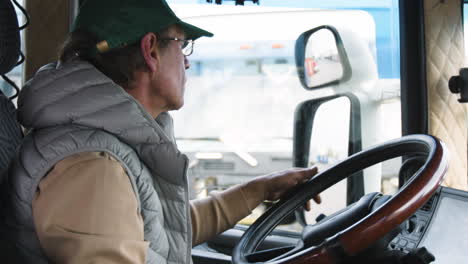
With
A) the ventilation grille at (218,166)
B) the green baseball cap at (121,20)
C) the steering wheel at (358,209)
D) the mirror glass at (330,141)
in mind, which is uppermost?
the green baseball cap at (121,20)

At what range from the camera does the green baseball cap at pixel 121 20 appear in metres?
1.21

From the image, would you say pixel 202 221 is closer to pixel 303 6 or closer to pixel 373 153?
pixel 373 153

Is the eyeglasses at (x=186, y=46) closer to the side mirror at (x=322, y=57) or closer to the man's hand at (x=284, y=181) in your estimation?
the man's hand at (x=284, y=181)

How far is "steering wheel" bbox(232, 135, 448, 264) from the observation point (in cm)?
87

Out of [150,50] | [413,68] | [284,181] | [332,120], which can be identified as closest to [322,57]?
[332,120]

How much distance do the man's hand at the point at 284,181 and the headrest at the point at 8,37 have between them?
0.76m

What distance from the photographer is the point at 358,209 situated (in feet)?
3.92

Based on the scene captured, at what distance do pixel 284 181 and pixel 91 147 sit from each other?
0.65 metres

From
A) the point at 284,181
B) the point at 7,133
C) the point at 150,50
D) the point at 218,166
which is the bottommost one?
the point at 218,166

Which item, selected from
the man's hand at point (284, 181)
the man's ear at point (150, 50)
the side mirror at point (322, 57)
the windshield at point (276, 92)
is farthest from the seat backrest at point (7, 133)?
the side mirror at point (322, 57)

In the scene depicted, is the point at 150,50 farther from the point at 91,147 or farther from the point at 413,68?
the point at 413,68

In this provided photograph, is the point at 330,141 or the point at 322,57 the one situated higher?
the point at 322,57

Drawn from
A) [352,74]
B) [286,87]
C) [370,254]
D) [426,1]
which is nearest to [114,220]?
[370,254]

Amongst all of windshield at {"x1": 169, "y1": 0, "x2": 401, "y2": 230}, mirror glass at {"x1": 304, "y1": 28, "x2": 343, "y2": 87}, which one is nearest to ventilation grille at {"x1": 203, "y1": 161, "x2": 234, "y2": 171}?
windshield at {"x1": 169, "y1": 0, "x2": 401, "y2": 230}
